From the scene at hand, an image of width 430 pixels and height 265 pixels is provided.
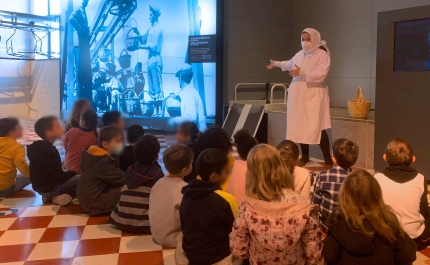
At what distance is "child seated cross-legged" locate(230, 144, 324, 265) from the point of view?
167 centimetres

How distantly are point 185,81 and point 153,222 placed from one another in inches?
196

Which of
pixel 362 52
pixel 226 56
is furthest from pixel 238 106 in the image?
pixel 362 52

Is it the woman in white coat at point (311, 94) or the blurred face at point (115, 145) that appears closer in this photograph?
the blurred face at point (115, 145)

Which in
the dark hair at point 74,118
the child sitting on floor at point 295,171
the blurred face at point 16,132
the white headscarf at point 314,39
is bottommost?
the child sitting on floor at point 295,171

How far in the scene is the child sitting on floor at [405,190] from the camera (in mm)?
2217

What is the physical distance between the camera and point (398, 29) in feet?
12.9

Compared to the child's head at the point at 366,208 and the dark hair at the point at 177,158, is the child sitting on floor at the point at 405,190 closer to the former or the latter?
the child's head at the point at 366,208

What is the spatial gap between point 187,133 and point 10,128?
4.69ft

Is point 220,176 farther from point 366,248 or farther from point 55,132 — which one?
point 55,132

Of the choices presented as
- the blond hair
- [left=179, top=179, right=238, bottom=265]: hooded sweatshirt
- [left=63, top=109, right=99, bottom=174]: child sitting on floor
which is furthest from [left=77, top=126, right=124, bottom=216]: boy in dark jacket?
the blond hair

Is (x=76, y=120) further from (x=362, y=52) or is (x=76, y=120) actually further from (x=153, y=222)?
(x=362, y=52)

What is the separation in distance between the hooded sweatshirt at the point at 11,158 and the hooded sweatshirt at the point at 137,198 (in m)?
1.17

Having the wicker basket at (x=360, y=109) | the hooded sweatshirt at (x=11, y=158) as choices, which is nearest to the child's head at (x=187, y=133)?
the hooded sweatshirt at (x=11, y=158)

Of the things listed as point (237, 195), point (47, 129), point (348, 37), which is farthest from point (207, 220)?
point (348, 37)
